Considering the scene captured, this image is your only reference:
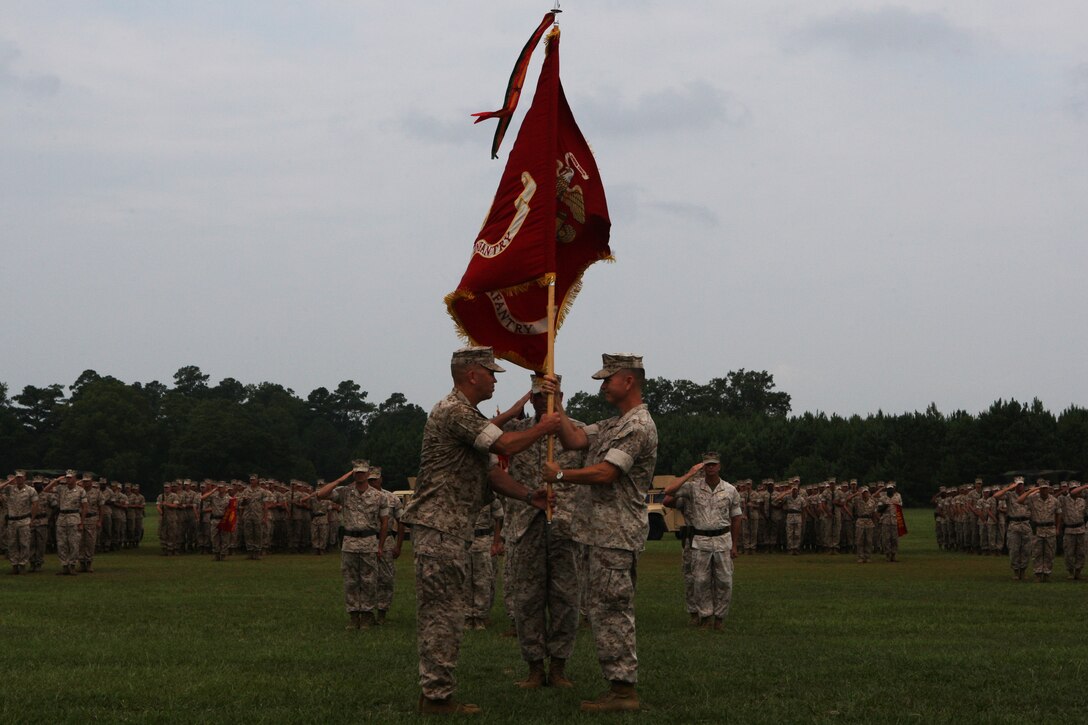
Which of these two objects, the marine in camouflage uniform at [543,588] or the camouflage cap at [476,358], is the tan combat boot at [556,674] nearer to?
the marine in camouflage uniform at [543,588]

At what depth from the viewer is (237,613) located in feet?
55.6

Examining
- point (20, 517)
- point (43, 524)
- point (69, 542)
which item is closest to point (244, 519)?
point (43, 524)

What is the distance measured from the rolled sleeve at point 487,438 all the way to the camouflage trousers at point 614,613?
1090mm

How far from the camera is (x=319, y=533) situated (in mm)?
37531

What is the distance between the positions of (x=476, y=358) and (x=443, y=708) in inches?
94.3

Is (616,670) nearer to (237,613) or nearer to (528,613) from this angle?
(528,613)

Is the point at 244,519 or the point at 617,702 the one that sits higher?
the point at 244,519

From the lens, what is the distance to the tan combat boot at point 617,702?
8.72 metres

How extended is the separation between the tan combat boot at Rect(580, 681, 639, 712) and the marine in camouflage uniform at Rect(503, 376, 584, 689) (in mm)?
1254

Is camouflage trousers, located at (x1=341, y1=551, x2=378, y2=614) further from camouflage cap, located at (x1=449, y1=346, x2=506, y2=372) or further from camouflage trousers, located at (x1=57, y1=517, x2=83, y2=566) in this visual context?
camouflage trousers, located at (x1=57, y1=517, x2=83, y2=566)

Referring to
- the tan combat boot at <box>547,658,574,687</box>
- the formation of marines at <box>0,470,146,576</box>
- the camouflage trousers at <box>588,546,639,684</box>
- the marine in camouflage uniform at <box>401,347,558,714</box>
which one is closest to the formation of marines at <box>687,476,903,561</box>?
the formation of marines at <box>0,470,146,576</box>

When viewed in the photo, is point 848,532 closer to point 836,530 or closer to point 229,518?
point 836,530

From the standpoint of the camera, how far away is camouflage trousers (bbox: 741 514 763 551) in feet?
127

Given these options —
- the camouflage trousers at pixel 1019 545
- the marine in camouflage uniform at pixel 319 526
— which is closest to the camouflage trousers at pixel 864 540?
the camouflage trousers at pixel 1019 545
